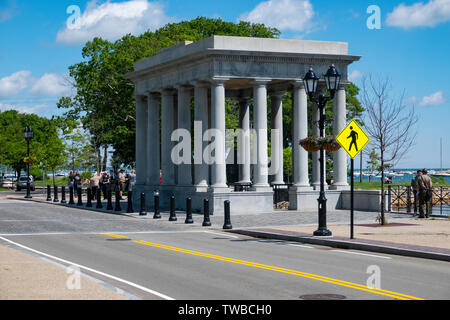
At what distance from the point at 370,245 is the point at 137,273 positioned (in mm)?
7350

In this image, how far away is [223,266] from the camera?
15.4 m

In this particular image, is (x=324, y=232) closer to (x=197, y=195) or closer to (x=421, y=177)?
(x=421, y=177)

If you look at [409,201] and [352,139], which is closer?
[352,139]

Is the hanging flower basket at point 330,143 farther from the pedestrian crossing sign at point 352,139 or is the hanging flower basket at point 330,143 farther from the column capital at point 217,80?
the column capital at point 217,80

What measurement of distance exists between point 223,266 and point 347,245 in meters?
5.54

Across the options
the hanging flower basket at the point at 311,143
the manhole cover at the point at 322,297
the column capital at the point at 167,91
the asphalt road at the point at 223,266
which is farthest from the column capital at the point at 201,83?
the manhole cover at the point at 322,297

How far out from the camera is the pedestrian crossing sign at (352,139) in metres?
21.7

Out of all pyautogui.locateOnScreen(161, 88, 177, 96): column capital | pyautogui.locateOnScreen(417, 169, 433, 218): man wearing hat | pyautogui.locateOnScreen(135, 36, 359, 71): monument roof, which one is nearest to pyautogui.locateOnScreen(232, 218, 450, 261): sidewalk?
pyautogui.locateOnScreen(417, 169, 433, 218): man wearing hat

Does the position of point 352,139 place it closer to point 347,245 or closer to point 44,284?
point 347,245

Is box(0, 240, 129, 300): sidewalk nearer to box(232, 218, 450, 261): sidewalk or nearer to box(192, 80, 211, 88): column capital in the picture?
box(232, 218, 450, 261): sidewalk

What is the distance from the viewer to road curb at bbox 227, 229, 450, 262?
1712 centimetres

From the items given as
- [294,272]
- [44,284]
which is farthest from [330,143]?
[44,284]

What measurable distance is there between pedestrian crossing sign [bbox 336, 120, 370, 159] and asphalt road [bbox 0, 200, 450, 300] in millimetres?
3496
